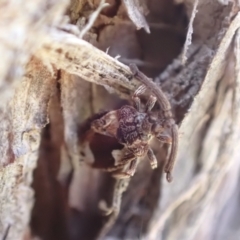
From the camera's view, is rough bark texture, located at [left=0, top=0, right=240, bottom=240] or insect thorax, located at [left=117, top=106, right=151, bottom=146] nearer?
rough bark texture, located at [left=0, top=0, right=240, bottom=240]

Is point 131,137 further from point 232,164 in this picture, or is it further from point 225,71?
point 232,164

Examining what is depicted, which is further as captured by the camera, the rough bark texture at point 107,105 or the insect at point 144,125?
the insect at point 144,125

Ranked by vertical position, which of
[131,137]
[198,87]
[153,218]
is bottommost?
[153,218]

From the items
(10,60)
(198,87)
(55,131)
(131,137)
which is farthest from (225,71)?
(10,60)

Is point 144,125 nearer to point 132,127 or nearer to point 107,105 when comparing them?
point 132,127

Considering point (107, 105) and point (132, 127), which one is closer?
point (132, 127)

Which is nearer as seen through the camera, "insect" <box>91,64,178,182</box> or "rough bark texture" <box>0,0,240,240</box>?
"rough bark texture" <box>0,0,240,240</box>

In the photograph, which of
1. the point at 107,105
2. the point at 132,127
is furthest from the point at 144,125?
the point at 107,105

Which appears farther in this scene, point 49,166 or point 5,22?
point 49,166
